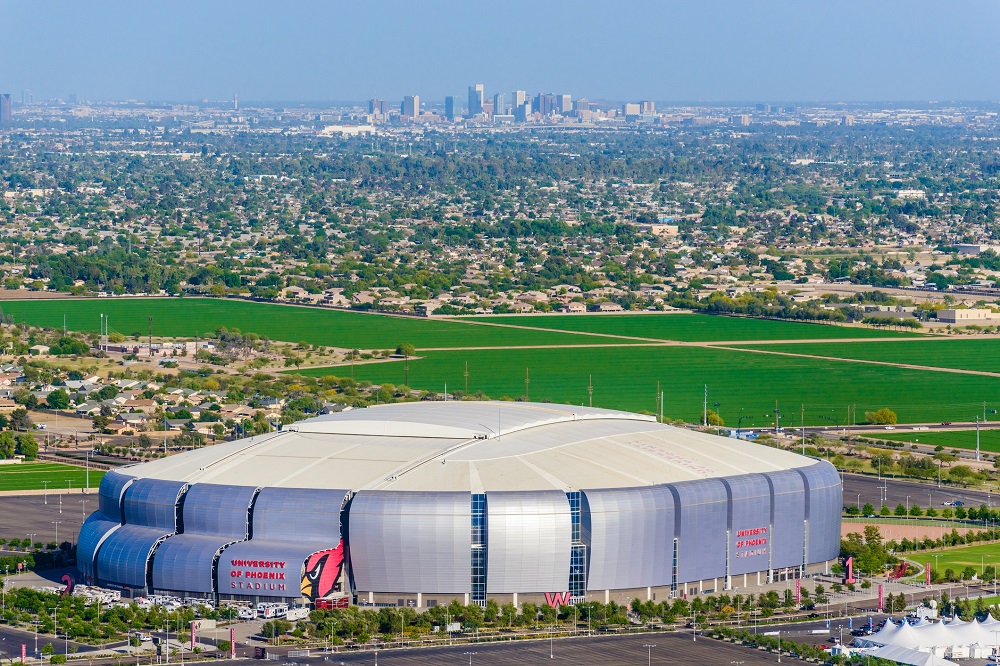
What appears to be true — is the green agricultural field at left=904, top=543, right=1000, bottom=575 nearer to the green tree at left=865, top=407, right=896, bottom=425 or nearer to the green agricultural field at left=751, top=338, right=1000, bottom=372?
the green tree at left=865, top=407, right=896, bottom=425

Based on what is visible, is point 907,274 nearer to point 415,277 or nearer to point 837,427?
point 415,277

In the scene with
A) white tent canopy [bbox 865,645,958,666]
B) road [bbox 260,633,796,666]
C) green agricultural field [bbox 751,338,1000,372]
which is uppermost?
white tent canopy [bbox 865,645,958,666]

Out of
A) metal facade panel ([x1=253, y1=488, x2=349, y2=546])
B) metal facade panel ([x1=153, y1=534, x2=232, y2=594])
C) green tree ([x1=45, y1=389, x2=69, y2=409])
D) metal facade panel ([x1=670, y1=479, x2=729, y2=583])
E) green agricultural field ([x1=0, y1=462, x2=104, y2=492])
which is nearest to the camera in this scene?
metal facade panel ([x1=153, y1=534, x2=232, y2=594])

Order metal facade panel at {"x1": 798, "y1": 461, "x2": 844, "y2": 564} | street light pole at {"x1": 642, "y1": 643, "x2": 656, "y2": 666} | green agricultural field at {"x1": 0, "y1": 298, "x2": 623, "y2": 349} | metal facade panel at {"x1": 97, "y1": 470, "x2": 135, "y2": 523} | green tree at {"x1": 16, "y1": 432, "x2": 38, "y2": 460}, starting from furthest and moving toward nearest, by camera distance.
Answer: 1. green agricultural field at {"x1": 0, "y1": 298, "x2": 623, "y2": 349}
2. green tree at {"x1": 16, "y1": 432, "x2": 38, "y2": 460}
3. metal facade panel at {"x1": 798, "y1": 461, "x2": 844, "y2": 564}
4. metal facade panel at {"x1": 97, "y1": 470, "x2": 135, "y2": 523}
5. street light pole at {"x1": 642, "y1": 643, "x2": 656, "y2": 666}

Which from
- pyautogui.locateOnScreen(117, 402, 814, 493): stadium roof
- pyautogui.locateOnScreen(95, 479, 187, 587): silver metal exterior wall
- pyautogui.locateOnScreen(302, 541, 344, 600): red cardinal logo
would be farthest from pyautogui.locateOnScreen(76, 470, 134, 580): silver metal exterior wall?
pyautogui.locateOnScreen(302, 541, 344, 600): red cardinal logo

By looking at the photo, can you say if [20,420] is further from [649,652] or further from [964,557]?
[649,652]

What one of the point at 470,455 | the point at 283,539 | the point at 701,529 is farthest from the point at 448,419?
the point at 701,529

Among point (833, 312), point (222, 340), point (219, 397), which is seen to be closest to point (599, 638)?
point (219, 397)
